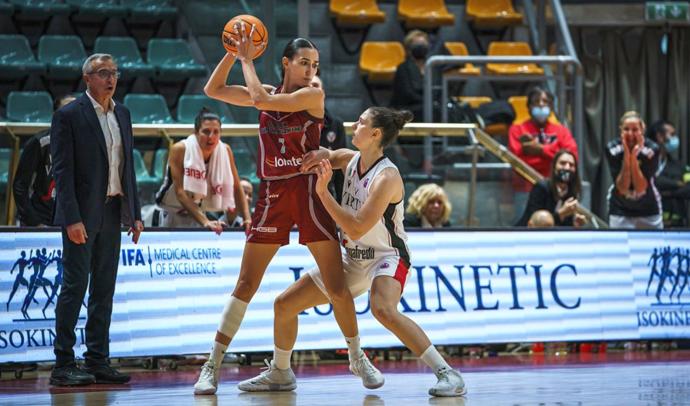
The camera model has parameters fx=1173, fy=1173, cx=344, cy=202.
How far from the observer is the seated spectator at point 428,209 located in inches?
399

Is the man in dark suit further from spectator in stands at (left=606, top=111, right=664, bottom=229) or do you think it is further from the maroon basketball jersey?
spectator in stands at (left=606, top=111, right=664, bottom=229)

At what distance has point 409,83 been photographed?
40.4 feet

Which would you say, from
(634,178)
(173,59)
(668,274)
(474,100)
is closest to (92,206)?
(668,274)

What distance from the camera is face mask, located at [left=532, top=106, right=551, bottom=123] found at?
38.9 feet

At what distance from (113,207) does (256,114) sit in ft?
11.6

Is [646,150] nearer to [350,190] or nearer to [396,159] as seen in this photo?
[396,159]

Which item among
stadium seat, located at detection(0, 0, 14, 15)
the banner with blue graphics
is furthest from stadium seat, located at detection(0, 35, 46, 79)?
the banner with blue graphics

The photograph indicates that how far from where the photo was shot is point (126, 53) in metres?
13.6

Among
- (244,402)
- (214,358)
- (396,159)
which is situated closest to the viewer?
(244,402)

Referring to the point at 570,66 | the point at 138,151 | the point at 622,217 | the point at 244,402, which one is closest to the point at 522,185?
the point at 622,217

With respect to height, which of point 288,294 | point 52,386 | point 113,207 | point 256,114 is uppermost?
point 256,114

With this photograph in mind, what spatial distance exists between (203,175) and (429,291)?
1.99 metres

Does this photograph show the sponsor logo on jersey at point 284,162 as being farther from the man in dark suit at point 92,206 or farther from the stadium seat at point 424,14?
the stadium seat at point 424,14

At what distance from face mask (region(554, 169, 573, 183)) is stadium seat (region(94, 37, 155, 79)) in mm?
5099
